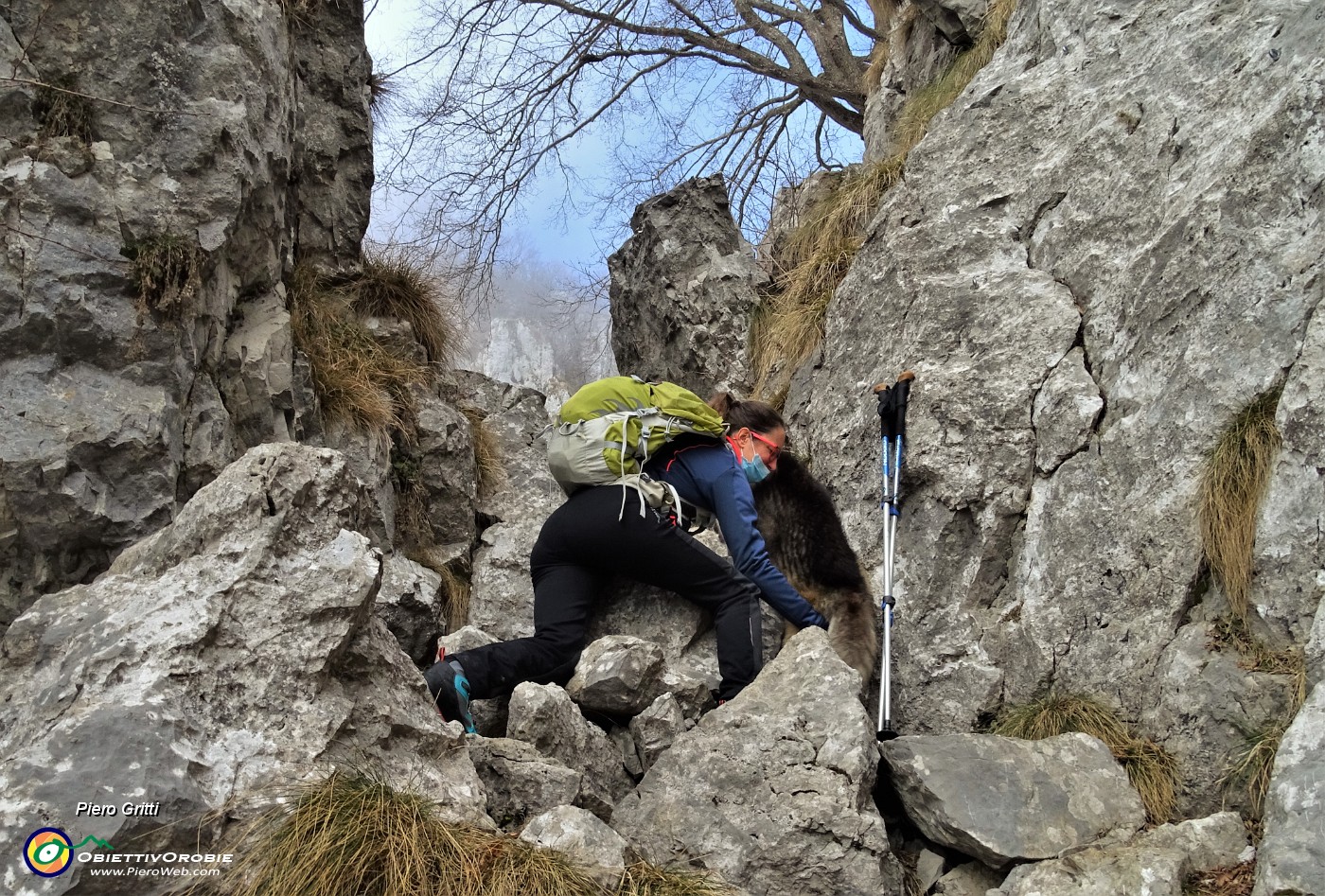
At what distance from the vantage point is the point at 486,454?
25.2 feet

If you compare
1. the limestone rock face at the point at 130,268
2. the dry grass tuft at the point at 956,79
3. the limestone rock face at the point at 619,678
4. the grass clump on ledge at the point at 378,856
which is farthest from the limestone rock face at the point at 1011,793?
the dry grass tuft at the point at 956,79

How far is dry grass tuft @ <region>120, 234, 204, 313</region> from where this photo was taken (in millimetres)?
5012

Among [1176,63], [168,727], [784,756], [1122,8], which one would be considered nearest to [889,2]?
[1122,8]

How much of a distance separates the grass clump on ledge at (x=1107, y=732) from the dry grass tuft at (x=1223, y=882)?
0.42m

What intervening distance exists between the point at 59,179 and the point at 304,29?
10.7 feet

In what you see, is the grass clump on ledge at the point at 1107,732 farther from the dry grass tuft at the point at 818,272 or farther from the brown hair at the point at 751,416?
the dry grass tuft at the point at 818,272

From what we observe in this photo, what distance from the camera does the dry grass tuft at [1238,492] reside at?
3756 mm

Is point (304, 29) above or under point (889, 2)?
under

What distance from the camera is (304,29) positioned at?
754cm

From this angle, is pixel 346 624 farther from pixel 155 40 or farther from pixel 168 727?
pixel 155 40

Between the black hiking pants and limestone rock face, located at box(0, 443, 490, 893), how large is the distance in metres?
1.09

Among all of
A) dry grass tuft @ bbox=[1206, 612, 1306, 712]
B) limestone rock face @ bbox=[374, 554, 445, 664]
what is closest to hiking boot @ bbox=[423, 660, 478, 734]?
limestone rock face @ bbox=[374, 554, 445, 664]

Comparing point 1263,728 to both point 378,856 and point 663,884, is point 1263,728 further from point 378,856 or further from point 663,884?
point 378,856

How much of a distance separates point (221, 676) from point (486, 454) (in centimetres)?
492
